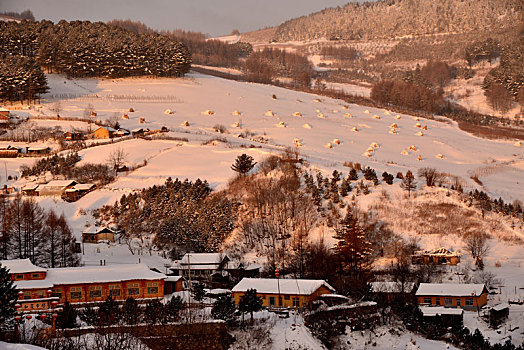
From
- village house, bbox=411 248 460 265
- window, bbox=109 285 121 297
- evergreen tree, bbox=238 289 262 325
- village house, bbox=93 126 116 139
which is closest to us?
evergreen tree, bbox=238 289 262 325

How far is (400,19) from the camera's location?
450 ft

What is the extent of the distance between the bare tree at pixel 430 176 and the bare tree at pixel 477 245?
5679mm

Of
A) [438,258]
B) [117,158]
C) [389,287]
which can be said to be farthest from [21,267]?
[438,258]

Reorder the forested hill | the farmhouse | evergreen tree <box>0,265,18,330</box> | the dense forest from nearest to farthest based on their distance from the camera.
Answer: evergreen tree <box>0,265,18,330</box> → the farmhouse → the dense forest → the forested hill

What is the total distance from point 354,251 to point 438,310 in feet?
17.1

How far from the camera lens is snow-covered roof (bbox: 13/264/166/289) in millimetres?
25406

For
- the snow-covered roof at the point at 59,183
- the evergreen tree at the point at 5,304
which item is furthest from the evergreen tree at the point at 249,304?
the snow-covered roof at the point at 59,183

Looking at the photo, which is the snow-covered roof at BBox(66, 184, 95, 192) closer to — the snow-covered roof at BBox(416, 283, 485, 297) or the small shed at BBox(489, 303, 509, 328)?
the snow-covered roof at BBox(416, 283, 485, 297)

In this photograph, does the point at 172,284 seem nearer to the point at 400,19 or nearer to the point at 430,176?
the point at 430,176

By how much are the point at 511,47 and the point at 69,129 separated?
2160 inches

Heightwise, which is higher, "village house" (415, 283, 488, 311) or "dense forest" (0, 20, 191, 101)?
"dense forest" (0, 20, 191, 101)

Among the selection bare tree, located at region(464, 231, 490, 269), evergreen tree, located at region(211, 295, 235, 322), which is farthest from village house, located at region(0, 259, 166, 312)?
bare tree, located at region(464, 231, 490, 269)

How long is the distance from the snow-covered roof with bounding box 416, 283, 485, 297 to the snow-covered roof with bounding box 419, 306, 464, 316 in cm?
82

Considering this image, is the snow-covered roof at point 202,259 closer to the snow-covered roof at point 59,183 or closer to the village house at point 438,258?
the village house at point 438,258
